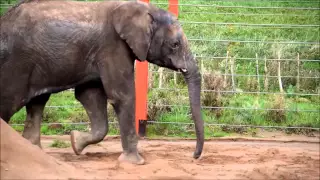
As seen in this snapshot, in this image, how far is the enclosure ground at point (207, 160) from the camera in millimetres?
6680

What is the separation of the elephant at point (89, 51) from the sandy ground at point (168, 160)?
32 centimetres

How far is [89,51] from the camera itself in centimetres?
725

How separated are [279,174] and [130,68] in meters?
1.83

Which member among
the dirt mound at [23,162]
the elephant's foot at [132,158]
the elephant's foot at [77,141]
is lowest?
the elephant's foot at [132,158]

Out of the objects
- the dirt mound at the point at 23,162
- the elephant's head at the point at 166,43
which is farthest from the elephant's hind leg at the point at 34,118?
the dirt mound at the point at 23,162

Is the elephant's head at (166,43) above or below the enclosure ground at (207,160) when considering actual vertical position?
above

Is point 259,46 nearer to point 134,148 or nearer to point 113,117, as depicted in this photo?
point 113,117

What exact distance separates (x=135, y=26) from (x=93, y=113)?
1098mm

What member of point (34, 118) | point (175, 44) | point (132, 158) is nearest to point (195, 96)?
point (175, 44)

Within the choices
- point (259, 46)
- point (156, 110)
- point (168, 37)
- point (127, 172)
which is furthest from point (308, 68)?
point (127, 172)

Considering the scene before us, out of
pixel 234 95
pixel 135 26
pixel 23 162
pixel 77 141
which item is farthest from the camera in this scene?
pixel 234 95

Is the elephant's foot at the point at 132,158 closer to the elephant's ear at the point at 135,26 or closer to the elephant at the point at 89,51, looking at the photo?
the elephant at the point at 89,51

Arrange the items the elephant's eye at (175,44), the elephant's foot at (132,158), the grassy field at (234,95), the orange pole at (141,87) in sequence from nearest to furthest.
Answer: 1. the elephant's foot at (132,158)
2. the elephant's eye at (175,44)
3. the orange pole at (141,87)
4. the grassy field at (234,95)

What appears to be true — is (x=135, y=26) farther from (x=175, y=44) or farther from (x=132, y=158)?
(x=132, y=158)
